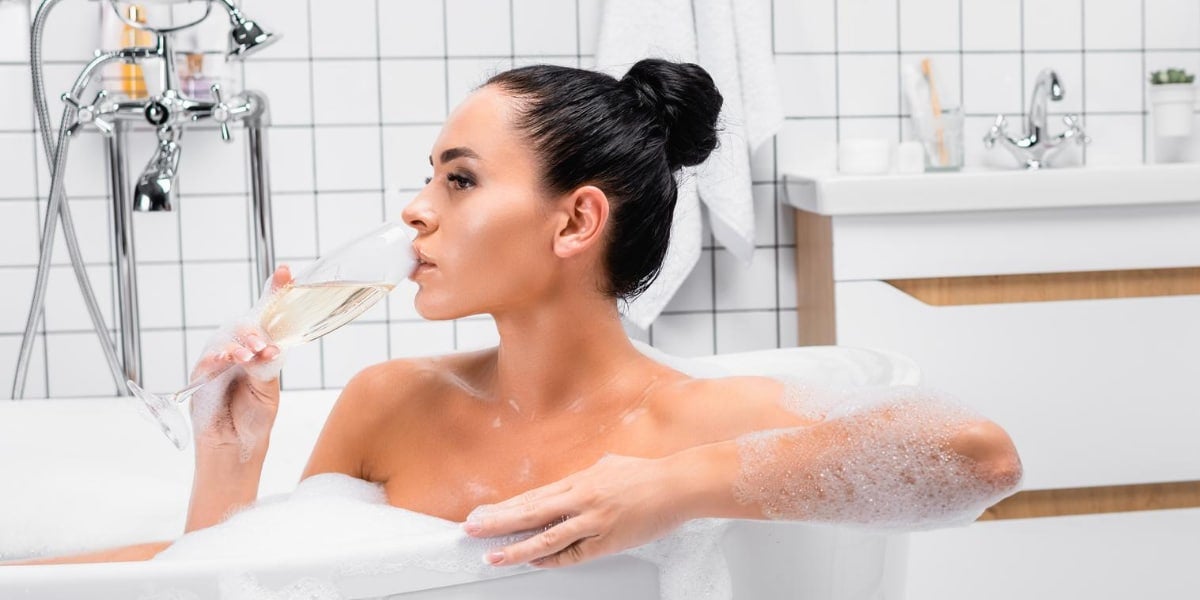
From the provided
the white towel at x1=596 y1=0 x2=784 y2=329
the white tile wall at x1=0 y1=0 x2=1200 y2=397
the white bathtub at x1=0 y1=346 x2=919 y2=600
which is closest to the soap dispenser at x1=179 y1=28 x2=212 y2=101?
the white tile wall at x1=0 y1=0 x2=1200 y2=397

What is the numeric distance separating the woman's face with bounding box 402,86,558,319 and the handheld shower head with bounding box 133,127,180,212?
85 centimetres

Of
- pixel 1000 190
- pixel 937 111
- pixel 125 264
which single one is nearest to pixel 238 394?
pixel 125 264

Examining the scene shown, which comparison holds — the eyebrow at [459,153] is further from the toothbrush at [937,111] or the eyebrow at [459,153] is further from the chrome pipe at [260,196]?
the toothbrush at [937,111]

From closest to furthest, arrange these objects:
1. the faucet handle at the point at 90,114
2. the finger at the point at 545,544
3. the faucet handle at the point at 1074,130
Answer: the finger at the point at 545,544, the faucet handle at the point at 90,114, the faucet handle at the point at 1074,130

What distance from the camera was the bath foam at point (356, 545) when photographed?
1.07 meters

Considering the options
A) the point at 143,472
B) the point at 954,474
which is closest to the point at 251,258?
the point at 143,472

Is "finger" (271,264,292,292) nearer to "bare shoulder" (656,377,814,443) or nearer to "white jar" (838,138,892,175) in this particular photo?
"bare shoulder" (656,377,814,443)

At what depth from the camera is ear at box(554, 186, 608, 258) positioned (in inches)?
50.6

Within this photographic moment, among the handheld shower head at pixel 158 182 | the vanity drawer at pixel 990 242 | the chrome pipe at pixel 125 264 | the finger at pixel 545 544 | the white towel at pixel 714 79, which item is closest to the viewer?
the finger at pixel 545 544

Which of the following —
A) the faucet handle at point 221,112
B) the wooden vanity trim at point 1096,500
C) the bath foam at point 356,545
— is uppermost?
the faucet handle at point 221,112

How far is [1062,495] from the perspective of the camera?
237 centimetres

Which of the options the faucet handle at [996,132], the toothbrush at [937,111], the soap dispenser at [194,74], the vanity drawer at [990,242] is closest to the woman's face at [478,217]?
the vanity drawer at [990,242]

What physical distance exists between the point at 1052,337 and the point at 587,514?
5.04ft

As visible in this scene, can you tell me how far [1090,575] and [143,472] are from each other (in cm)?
170
